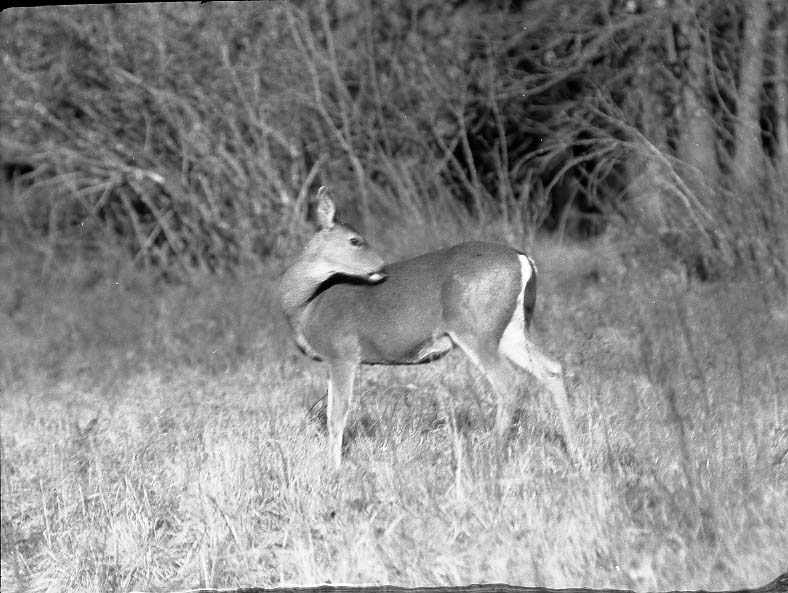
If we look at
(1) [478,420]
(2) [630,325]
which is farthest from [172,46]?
(1) [478,420]

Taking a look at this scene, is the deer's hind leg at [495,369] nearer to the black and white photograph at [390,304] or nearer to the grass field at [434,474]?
the black and white photograph at [390,304]

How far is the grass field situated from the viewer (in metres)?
3.97

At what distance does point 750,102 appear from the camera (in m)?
8.20

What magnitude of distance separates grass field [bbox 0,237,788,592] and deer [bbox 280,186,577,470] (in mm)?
A: 263

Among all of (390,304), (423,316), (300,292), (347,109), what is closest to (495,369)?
(423,316)

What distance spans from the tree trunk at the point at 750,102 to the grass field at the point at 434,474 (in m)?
0.81

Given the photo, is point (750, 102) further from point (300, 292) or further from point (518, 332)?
point (300, 292)

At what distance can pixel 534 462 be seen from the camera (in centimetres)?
498

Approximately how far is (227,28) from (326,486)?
824 centimetres

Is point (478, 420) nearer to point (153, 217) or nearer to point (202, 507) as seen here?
point (202, 507)

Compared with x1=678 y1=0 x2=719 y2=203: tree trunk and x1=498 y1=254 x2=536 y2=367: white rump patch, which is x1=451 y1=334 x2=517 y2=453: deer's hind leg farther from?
x1=678 y1=0 x2=719 y2=203: tree trunk

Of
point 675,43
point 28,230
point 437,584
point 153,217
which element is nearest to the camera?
point 437,584

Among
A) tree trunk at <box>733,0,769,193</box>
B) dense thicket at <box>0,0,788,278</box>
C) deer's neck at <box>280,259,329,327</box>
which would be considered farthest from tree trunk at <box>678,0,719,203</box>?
deer's neck at <box>280,259,329,327</box>

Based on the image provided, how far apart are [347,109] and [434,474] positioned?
7.35 meters
